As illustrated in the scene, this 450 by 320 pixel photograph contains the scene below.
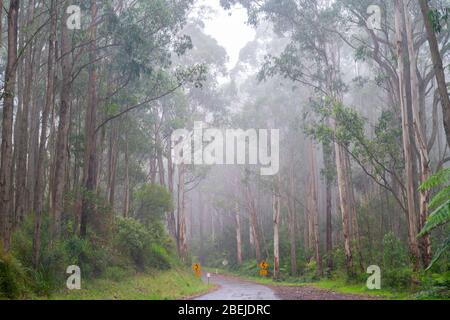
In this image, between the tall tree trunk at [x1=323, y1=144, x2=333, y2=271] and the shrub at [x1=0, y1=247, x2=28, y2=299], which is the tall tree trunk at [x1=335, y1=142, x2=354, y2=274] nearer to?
the tall tree trunk at [x1=323, y1=144, x2=333, y2=271]

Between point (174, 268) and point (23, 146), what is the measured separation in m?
13.1

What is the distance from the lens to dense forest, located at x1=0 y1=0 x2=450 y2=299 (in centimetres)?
1357

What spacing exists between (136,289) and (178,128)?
15.9 metres

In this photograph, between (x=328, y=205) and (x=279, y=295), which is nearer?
(x=279, y=295)

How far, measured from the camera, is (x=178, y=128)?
1243 inches

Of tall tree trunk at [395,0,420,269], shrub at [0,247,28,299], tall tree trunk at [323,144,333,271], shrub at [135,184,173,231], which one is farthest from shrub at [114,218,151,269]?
tall tree trunk at [395,0,420,269]

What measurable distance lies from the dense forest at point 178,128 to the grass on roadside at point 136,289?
525mm

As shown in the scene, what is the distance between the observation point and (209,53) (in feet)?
117

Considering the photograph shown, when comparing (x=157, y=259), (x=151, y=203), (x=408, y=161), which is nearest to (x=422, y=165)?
(x=408, y=161)

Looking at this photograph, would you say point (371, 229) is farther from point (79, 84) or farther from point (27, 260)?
point (27, 260)

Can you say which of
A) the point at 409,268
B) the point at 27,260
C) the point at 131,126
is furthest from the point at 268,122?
the point at 27,260

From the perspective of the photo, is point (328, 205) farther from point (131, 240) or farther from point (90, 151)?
point (90, 151)

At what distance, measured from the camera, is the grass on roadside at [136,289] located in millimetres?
13844

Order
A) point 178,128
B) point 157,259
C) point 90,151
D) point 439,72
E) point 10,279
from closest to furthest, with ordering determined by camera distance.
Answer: point 10,279, point 439,72, point 90,151, point 157,259, point 178,128
